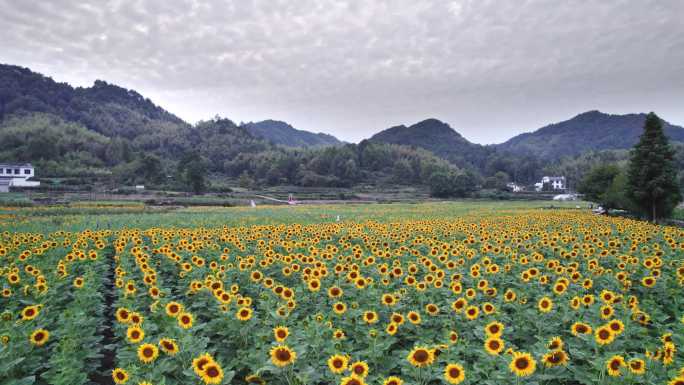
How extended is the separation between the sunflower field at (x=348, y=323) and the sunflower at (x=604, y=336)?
0.04 feet

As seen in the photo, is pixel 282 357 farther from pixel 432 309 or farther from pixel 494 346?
pixel 432 309

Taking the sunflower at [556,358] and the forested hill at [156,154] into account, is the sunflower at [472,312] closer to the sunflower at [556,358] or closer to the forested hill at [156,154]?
the sunflower at [556,358]

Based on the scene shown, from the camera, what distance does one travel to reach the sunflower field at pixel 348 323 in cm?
367

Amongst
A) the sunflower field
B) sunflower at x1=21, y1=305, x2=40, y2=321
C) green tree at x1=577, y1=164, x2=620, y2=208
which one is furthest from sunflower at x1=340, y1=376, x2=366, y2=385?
green tree at x1=577, y1=164, x2=620, y2=208

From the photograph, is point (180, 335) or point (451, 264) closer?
point (180, 335)

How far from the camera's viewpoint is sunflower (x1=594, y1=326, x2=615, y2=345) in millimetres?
3904

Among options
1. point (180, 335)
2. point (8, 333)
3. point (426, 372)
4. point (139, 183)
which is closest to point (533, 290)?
point (426, 372)

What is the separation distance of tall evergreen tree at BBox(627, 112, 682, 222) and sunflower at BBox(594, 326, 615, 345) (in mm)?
27952

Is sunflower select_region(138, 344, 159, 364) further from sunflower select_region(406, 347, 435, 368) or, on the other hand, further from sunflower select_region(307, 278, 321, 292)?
sunflower select_region(307, 278, 321, 292)

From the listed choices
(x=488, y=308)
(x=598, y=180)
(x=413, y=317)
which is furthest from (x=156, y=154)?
(x=488, y=308)

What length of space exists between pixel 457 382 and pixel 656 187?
29909mm

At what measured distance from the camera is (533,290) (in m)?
6.23

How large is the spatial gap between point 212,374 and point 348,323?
2.16m

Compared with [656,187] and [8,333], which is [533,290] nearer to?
[8,333]
